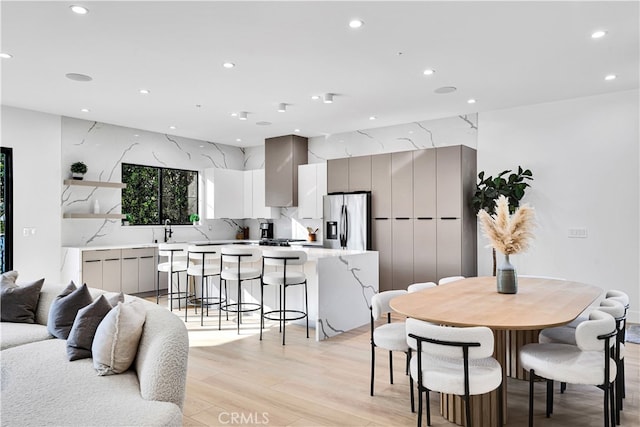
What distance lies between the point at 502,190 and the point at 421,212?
1.13m

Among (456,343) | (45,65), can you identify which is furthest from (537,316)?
(45,65)

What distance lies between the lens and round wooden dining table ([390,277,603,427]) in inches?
94.2

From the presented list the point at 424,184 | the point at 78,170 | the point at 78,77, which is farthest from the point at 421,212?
the point at 78,170

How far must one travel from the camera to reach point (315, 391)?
3.29m

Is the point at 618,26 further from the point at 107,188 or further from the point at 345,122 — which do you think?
the point at 107,188

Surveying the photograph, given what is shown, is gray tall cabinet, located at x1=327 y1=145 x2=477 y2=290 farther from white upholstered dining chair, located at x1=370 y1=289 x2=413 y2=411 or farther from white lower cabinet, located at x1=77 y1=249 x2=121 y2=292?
white lower cabinet, located at x1=77 y1=249 x2=121 y2=292

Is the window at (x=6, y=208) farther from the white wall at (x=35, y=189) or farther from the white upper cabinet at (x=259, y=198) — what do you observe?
the white upper cabinet at (x=259, y=198)

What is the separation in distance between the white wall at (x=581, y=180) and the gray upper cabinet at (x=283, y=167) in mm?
3452

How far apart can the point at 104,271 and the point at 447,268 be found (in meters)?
5.00

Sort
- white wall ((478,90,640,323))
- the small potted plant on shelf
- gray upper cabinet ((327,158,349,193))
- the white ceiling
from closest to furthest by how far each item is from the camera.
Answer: the white ceiling
white wall ((478,90,640,323))
the small potted plant on shelf
gray upper cabinet ((327,158,349,193))

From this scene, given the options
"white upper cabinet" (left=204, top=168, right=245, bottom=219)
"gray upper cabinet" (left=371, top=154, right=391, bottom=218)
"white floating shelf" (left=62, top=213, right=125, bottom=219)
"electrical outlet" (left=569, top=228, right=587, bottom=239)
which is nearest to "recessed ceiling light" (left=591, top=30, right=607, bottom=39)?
"electrical outlet" (left=569, top=228, right=587, bottom=239)

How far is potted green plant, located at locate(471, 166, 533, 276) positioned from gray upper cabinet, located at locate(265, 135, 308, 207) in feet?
11.0

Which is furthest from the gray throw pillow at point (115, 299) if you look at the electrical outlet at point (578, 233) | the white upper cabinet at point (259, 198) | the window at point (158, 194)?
the white upper cabinet at point (259, 198)

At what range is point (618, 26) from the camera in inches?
141
